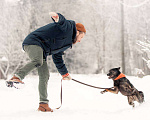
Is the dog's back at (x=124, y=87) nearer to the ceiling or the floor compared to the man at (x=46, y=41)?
nearer to the floor

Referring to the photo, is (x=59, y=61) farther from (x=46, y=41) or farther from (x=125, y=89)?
(x=125, y=89)

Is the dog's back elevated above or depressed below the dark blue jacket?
below

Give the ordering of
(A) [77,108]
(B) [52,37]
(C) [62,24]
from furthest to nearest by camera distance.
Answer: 1. (A) [77,108]
2. (B) [52,37]
3. (C) [62,24]

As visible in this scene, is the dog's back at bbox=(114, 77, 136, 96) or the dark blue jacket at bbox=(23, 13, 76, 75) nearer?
the dark blue jacket at bbox=(23, 13, 76, 75)

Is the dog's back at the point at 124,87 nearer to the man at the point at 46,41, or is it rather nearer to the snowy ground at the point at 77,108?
the snowy ground at the point at 77,108

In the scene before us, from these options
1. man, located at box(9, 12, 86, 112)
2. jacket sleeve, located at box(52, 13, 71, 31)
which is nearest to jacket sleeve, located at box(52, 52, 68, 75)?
man, located at box(9, 12, 86, 112)

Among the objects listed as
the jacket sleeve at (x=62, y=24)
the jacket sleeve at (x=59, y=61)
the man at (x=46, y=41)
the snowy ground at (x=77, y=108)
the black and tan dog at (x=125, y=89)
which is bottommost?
the snowy ground at (x=77, y=108)

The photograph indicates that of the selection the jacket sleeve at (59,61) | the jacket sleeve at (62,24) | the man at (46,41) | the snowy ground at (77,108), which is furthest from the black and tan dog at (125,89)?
the jacket sleeve at (62,24)

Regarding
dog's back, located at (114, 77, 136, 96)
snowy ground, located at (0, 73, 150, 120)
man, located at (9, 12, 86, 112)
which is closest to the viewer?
snowy ground, located at (0, 73, 150, 120)

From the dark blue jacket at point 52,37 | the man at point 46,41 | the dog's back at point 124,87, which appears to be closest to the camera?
the man at point 46,41

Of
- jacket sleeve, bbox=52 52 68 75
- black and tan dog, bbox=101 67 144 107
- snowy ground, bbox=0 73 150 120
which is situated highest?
jacket sleeve, bbox=52 52 68 75

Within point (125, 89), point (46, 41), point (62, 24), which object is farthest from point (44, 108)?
point (125, 89)

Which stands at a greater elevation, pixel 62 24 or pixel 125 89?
pixel 62 24

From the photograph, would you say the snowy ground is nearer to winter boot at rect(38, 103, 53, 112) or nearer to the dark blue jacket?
winter boot at rect(38, 103, 53, 112)
